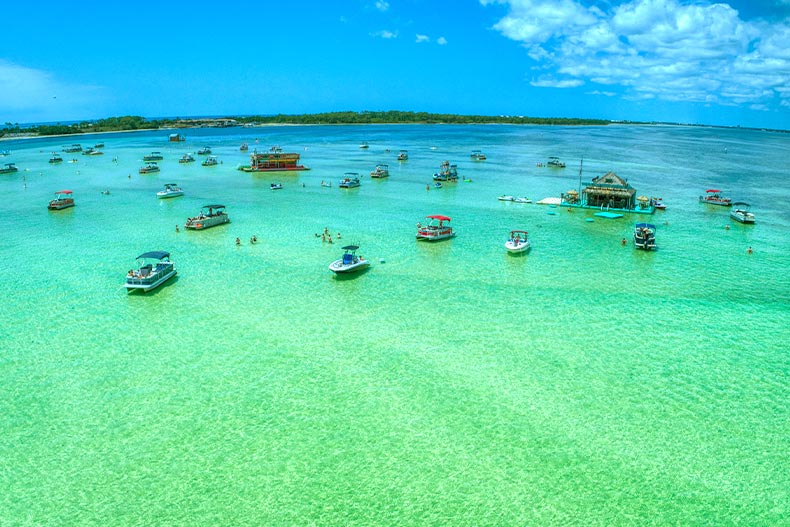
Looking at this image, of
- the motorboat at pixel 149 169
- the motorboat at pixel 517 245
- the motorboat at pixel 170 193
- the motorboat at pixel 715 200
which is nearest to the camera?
the motorboat at pixel 517 245

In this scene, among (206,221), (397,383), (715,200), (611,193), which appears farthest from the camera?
(715,200)

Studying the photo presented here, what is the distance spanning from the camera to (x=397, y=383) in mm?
19812

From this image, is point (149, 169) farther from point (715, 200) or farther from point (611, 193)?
point (715, 200)

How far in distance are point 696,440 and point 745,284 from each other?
63.1ft

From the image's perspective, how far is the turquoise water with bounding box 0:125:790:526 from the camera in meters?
14.4

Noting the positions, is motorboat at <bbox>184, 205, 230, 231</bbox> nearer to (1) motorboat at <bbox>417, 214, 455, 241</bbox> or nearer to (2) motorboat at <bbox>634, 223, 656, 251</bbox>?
(1) motorboat at <bbox>417, 214, 455, 241</bbox>

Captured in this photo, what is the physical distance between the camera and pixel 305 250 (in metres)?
37.6

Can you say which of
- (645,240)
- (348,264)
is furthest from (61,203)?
(645,240)

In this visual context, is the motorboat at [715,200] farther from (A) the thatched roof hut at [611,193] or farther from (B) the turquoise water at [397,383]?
(B) the turquoise water at [397,383]

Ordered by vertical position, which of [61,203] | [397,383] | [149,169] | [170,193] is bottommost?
[397,383]

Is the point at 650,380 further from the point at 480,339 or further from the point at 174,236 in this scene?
the point at 174,236

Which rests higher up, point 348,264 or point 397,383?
point 348,264

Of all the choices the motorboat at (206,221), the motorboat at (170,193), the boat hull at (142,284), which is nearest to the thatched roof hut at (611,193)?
the motorboat at (206,221)

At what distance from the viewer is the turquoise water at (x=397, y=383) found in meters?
14.4
